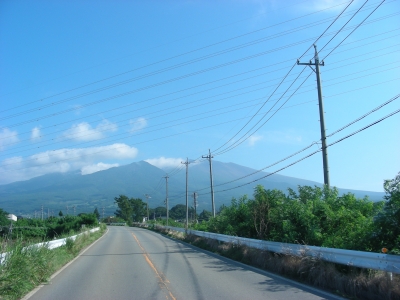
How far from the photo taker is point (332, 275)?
31.5 ft

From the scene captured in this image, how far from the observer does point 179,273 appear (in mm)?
12031

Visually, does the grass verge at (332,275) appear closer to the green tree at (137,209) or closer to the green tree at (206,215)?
the green tree at (206,215)

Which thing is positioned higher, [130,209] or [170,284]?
[130,209]

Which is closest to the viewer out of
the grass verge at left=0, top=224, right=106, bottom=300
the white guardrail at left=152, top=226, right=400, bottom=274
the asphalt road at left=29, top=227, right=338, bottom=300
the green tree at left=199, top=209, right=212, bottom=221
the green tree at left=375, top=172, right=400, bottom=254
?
the white guardrail at left=152, top=226, right=400, bottom=274

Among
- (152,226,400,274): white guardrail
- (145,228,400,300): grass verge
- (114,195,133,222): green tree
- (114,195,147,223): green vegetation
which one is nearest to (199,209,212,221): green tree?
(145,228,400,300): grass verge

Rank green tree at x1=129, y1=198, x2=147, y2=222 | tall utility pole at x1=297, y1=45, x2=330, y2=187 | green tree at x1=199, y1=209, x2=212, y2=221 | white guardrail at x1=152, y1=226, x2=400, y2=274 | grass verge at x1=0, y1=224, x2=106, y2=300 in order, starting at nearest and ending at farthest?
white guardrail at x1=152, y1=226, x2=400, y2=274 < grass verge at x1=0, y1=224, x2=106, y2=300 < tall utility pole at x1=297, y1=45, x2=330, y2=187 < green tree at x1=199, y1=209, x2=212, y2=221 < green tree at x1=129, y1=198, x2=147, y2=222

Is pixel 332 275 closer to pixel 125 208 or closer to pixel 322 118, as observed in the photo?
pixel 322 118

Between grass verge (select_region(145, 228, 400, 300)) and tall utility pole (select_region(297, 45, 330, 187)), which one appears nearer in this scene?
grass verge (select_region(145, 228, 400, 300))

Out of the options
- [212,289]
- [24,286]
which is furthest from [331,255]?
[24,286]

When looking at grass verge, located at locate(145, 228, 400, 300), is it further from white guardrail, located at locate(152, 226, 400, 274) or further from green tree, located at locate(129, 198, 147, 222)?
green tree, located at locate(129, 198, 147, 222)

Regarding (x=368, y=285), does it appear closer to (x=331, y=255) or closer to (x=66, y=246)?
(x=331, y=255)

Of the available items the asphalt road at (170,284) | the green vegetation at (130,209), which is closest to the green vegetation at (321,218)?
the asphalt road at (170,284)

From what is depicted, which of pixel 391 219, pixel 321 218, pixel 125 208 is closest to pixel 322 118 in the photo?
pixel 321 218

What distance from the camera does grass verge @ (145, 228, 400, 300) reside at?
7848 millimetres
